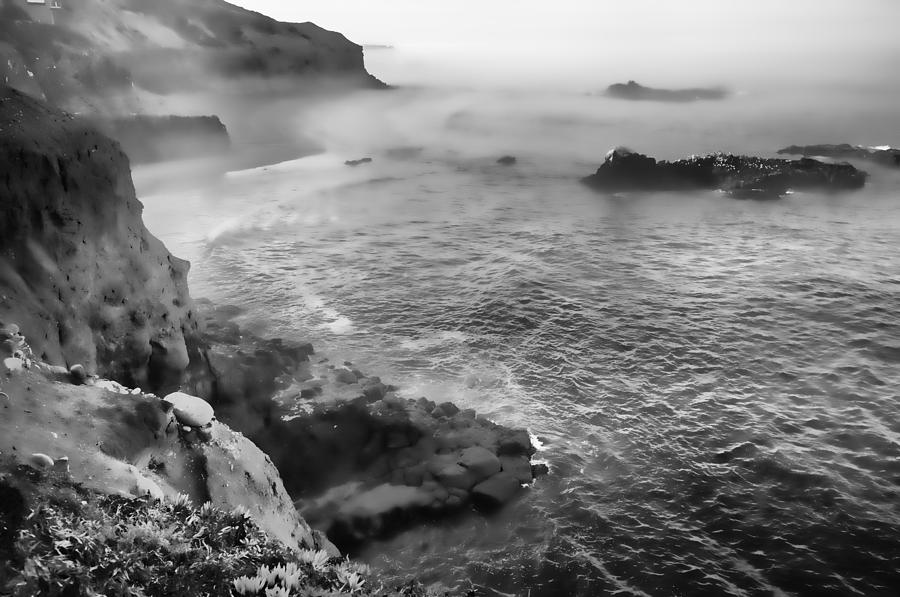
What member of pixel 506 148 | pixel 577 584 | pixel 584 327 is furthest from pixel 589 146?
pixel 577 584

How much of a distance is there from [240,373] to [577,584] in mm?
19943

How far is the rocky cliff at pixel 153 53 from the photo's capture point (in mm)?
63500

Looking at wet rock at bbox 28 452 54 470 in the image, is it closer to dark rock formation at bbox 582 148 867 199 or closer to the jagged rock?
the jagged rock

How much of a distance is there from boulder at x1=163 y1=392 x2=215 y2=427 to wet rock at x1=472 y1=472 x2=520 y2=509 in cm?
1345

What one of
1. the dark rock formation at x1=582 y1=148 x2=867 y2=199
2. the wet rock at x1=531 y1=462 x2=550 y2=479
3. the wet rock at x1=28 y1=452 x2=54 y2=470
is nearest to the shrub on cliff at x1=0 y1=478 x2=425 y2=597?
the wet rock at x1=28 y1=452 x2=54 y2=470

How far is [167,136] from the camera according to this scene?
79500 mm

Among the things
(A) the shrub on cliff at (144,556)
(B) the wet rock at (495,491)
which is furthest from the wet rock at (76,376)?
(B) the wet rock at (495,491)

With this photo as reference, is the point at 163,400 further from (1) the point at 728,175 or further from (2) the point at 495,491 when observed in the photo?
(1) the point at 728,175

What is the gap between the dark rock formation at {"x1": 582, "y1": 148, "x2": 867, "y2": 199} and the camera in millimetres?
85125

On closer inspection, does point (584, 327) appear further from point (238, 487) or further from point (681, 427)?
point (238, 487)

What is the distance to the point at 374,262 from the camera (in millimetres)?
56469

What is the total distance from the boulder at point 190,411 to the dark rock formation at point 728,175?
83.5 m

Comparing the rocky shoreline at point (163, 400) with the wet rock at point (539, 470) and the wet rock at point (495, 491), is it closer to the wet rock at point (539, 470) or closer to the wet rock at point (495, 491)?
the wet rock at point (495, 491)

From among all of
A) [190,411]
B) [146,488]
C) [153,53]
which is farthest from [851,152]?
[153,53]
